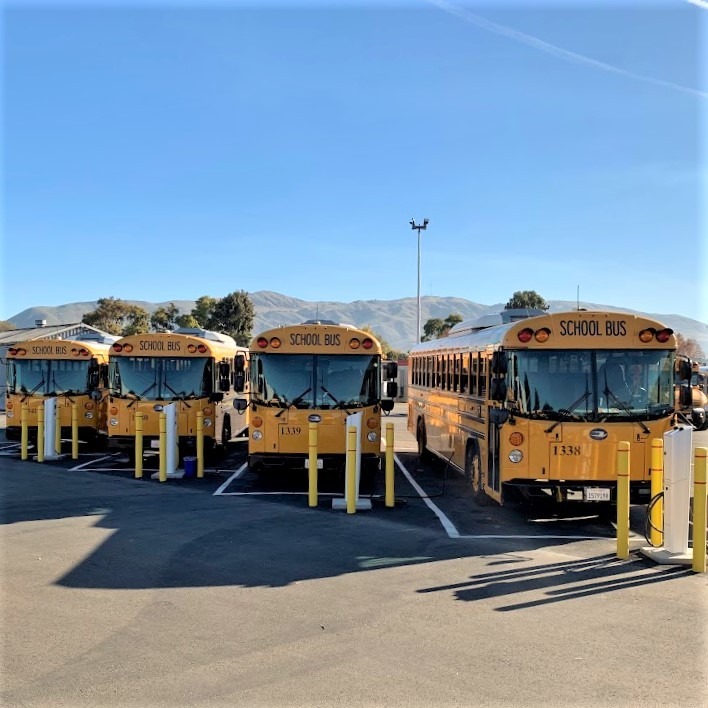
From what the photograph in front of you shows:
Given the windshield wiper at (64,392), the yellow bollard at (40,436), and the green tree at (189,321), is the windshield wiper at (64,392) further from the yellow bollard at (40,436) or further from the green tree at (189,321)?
the green tree at (189,321)

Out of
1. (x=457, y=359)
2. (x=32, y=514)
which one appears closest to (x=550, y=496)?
(x=457, y=359)

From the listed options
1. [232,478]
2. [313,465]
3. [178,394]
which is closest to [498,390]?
[313,465]

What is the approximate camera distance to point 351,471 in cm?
984

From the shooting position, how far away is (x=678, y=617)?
5.61m

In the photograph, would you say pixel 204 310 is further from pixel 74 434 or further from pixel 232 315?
pixel 74 434

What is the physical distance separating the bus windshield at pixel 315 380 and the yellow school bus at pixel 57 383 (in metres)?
6.43

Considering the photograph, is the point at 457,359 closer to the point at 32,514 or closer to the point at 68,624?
the point at 32,514

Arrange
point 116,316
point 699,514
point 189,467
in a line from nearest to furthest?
point 699,514
point 189,467
point 116,316

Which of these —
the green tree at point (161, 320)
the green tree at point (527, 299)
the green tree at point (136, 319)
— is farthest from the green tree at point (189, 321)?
the green tree at point (527, 299)

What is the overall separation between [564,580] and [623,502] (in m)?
1.37

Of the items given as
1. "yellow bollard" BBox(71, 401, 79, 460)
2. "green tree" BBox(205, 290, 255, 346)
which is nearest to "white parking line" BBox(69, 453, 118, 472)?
"yellow bollard" BBox(71, 401, 79, 460)

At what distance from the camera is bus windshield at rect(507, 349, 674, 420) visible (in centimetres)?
877

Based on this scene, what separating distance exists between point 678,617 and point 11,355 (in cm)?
1581

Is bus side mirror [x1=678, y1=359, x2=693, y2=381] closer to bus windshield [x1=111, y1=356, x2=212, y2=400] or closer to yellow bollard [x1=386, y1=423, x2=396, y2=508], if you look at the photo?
yellow bollard [x1=386, y1=423, x2=396, y2=508]
